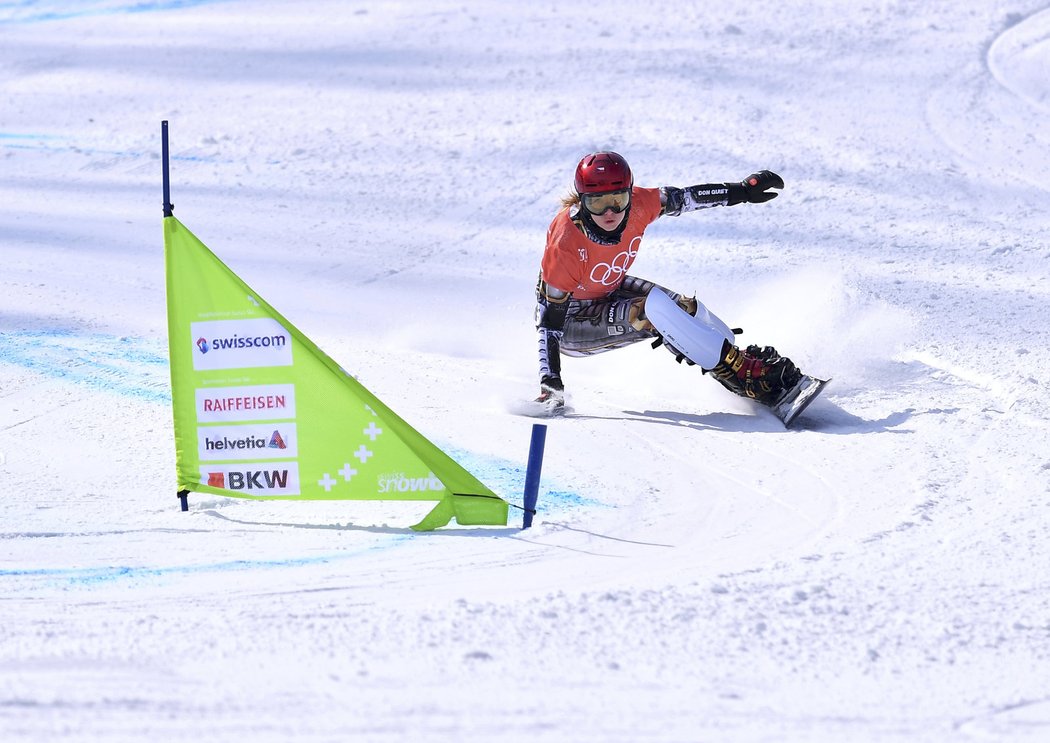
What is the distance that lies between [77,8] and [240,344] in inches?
566

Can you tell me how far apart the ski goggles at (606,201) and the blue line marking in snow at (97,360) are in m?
2.50

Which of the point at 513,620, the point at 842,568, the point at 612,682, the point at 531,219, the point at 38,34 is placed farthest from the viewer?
the point at 38,34

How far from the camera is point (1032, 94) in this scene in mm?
12930

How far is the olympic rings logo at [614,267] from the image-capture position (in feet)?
23.0

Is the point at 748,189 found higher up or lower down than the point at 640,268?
higher up

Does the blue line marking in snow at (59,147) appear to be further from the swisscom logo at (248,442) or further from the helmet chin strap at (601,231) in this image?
the swisscom logo at (248,442)

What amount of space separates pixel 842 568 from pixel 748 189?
3280 millimetres

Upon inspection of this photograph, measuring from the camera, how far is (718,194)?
23.7 feet

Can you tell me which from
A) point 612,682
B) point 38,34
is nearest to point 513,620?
point 612,682

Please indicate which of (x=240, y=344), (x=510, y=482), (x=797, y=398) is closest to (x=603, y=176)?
(x=797, y=398)

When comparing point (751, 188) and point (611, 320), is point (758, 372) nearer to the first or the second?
point (611, 320)

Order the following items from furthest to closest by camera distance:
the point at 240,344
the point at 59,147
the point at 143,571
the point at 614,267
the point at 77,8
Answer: the point at 77,8, the point at 59,147, the point at 614,267, the point at 240,344, the point at 143,571

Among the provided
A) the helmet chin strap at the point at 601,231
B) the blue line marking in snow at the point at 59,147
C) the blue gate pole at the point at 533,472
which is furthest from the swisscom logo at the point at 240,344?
the blue line marking in snow at the point at 59,147

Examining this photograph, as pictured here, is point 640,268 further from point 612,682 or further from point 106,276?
point 612,682
